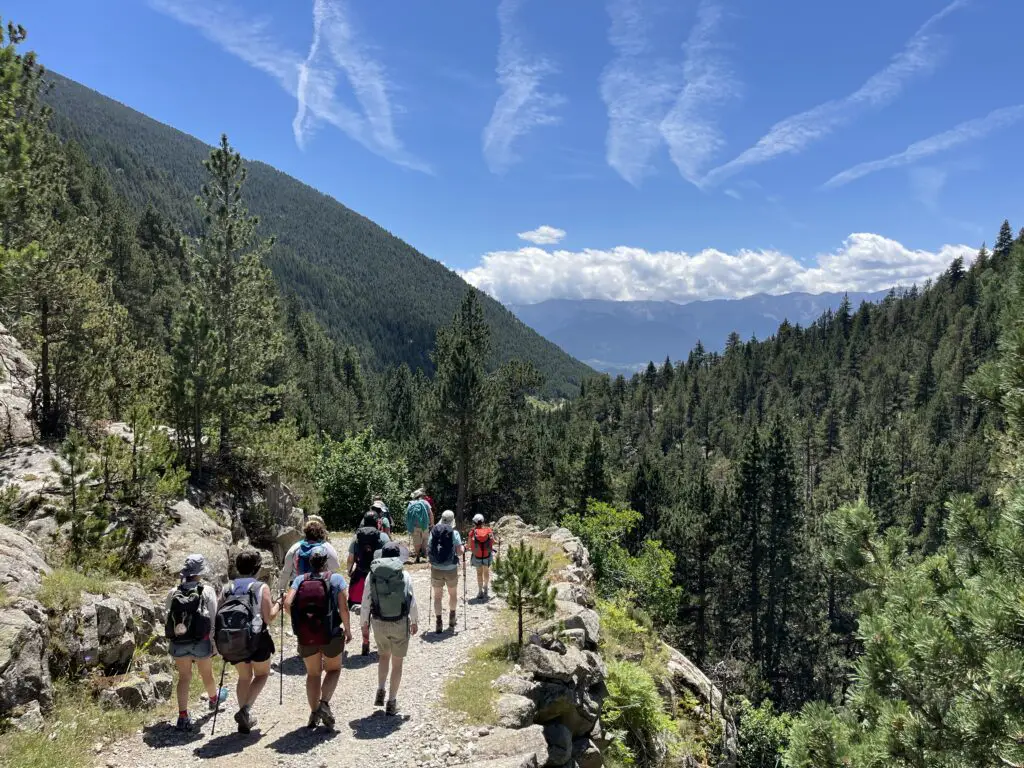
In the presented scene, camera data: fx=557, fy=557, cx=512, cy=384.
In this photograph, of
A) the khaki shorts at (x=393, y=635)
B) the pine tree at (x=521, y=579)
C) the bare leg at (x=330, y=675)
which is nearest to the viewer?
the bare leg at (x=330, y=675)

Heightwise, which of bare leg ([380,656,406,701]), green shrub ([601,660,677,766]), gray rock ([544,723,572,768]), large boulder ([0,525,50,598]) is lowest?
green shrub ([601,660,677,766])

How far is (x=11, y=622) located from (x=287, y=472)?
1386cm

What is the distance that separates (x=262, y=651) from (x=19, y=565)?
162 inches

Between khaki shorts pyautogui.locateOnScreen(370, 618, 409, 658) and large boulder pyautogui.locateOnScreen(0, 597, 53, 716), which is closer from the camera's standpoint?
large boulder pyautogui.locateOnScreen(0, 597, 53, 716)

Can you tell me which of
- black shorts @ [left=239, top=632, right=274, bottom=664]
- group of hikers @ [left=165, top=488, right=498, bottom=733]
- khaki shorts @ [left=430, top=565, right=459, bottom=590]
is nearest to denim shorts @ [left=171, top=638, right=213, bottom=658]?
group of hikers @ [left=165, top=488, right=498, bottom=733]

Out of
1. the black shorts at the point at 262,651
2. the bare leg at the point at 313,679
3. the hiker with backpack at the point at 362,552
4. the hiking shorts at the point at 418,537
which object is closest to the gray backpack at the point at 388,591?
the bare leg at the point at 313,679

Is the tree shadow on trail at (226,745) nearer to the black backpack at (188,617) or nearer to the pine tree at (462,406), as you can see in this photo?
the black backpack at (188,617)

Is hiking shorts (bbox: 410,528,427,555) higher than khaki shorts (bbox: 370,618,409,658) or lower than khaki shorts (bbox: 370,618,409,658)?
higher

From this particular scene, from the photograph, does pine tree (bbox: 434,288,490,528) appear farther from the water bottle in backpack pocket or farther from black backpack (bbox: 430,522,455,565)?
the water bottle in backpack pocket

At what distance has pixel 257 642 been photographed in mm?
6836

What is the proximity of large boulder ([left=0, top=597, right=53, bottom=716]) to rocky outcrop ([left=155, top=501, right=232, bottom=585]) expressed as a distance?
4.14 m

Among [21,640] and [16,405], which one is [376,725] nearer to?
[21,640]

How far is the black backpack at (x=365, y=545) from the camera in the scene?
9555 mm

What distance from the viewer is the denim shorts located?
6.95 metres
